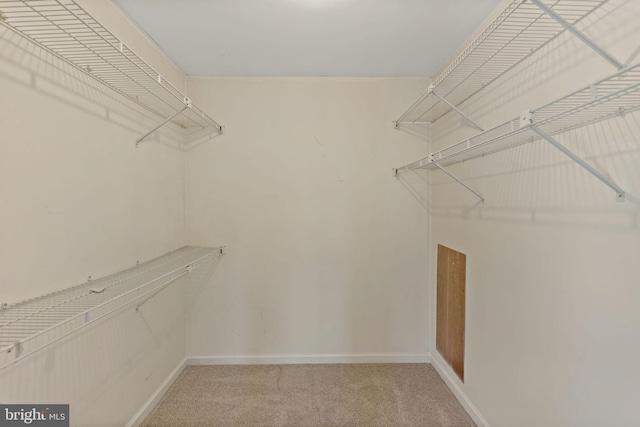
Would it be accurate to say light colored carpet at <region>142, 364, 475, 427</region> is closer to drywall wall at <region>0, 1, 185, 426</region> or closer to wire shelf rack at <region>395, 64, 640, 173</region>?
drywall wall at <region>0, 1, 185, 426</region>

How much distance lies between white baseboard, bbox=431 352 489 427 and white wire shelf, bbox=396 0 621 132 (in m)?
1.64

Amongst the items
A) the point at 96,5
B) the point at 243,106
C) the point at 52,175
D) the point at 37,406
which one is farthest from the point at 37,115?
the point at 243,106

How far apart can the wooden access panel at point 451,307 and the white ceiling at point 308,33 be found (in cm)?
136

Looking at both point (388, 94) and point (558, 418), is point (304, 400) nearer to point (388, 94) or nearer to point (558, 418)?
point (558, 418)

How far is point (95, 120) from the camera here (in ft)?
4.10

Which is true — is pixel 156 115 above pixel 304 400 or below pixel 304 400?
above

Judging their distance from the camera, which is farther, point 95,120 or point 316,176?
point 316,176

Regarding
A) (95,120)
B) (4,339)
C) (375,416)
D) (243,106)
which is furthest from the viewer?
(243,106)

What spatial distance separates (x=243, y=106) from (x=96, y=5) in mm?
988

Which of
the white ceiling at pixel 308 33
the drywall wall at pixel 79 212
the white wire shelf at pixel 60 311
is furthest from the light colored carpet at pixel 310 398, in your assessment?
the white ceiling at pixel 308 33

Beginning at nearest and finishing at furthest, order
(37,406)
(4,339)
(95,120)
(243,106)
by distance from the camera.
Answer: (4,339) < (37,406) < (95,120) < (243,106)

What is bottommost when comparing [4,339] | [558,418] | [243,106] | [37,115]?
[558,418]

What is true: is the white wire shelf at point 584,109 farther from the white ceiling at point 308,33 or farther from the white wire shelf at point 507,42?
the white ceiling at point 308,33

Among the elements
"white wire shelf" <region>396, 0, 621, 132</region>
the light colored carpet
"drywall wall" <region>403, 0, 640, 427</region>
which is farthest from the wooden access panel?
"white wire shelf" <region>396, 0, 621, 132</region>
